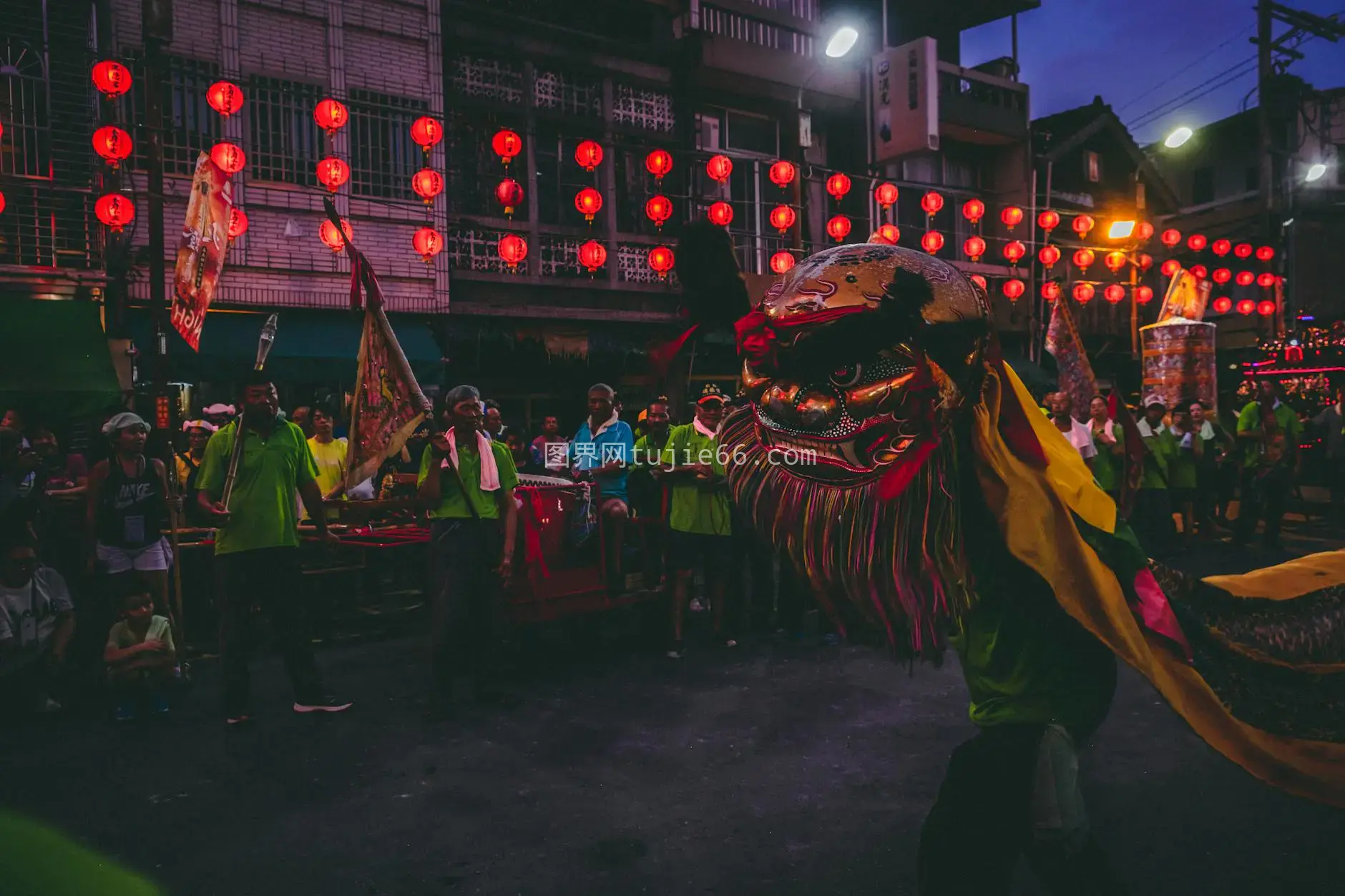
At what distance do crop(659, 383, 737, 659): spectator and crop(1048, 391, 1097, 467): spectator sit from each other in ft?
11.2

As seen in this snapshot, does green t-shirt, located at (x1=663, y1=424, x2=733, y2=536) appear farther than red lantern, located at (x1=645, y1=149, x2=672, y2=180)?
No

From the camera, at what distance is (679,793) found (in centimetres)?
400

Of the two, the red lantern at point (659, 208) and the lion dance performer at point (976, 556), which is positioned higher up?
the red lantern at point (659, 208)

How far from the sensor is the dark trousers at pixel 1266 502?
10820 mm

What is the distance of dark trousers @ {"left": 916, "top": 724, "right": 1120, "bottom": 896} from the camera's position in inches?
78.9

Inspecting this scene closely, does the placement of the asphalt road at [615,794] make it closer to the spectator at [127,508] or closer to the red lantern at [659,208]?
the spectator at [127,508]

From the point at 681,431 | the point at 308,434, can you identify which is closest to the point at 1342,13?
the point at 681,431

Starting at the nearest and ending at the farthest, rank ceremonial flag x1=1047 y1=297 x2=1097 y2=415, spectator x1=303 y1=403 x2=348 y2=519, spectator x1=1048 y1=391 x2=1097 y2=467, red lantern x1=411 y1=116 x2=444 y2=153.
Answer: ceremonial flag x1=1047 y1=297 x2=1097 y2=415, spectator x1=1048 y1=391 x2=1097 y2=467, spectator x1=303 y1=403 x2=348 y2=519, red lantern x1=411 y1=116 x2=444 y2=153

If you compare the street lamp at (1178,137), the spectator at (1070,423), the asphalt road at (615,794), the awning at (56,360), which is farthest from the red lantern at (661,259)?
the street lamp at (1178,137)

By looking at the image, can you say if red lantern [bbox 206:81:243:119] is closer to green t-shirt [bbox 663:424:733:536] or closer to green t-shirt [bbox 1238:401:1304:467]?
green t-shirt [bbox 663:424:733:536]

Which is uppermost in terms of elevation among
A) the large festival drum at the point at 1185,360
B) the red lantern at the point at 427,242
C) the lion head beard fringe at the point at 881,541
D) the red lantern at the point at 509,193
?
the red lantern at the point at 509,193

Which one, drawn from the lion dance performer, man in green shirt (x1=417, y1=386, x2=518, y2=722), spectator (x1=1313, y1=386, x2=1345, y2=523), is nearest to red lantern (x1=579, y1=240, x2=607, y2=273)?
man in green shirt (x1=417, y1=386, x2=518, y2=722)

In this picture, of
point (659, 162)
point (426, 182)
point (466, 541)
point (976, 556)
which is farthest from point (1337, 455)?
point (976, 556)

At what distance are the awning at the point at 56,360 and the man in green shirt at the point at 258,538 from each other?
663 cm
